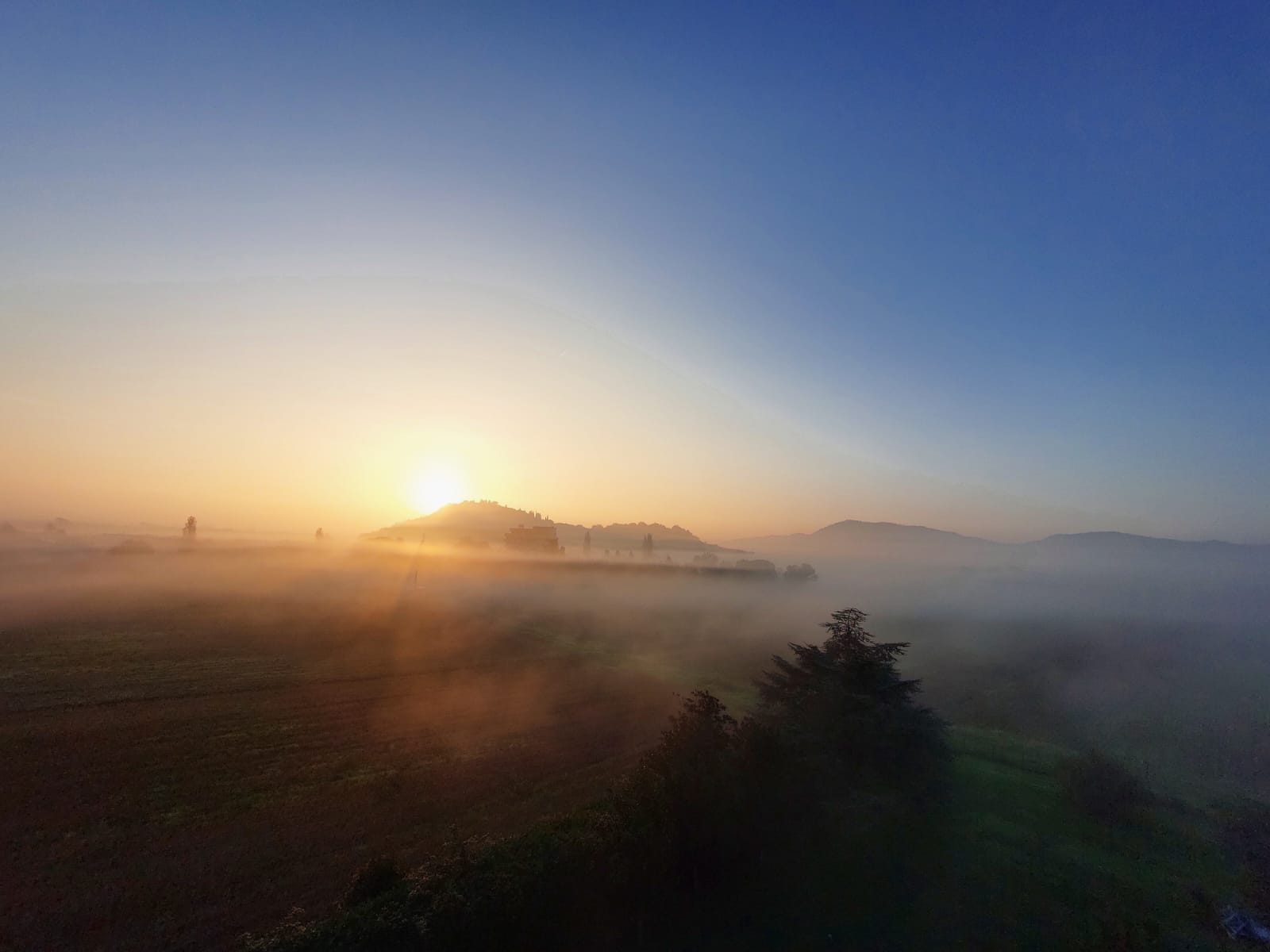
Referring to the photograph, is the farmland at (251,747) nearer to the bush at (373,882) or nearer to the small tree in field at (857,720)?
the bush at (373,882)

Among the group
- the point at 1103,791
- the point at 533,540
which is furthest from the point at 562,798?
the point at 533,540

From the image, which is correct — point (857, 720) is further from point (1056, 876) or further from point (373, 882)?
point (373, 882)

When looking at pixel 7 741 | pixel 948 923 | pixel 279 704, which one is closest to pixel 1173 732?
pixel 948 923

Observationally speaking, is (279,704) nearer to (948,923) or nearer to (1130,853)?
(948,923)

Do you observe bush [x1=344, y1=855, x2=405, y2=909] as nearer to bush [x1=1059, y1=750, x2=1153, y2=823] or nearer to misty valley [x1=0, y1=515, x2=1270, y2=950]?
misty valley [x1=0, y1=515, x2=1270, y2=950]

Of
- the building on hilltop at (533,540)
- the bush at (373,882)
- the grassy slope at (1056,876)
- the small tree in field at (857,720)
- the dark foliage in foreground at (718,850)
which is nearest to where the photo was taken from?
the dark foliage in foreground at (718,850)

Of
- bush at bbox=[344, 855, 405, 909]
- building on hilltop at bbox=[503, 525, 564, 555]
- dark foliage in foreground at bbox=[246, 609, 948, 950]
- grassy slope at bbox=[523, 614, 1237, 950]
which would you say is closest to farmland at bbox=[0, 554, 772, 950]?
bush at bbox=[344, 855, 405, 909]

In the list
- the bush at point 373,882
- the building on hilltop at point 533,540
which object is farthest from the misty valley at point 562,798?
the building on hilltop at point 533,540
